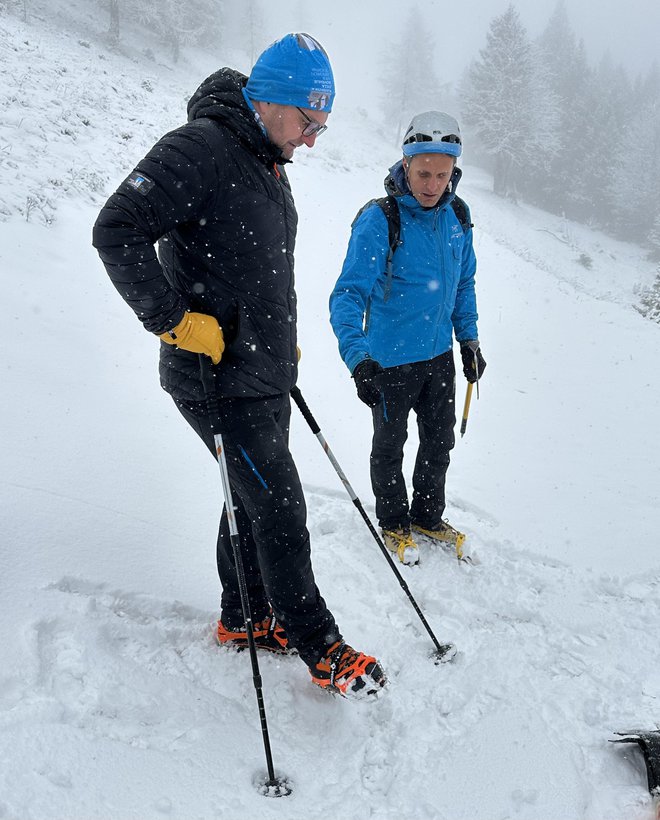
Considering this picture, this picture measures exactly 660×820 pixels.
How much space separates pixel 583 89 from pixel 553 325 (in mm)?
42293

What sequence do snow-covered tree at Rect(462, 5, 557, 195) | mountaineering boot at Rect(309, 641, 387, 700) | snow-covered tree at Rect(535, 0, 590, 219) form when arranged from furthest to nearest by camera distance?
snow-covered tree at Rect(535, 0, 590, 219)
snow-covered tree at Rect(462, 5, 557, 195)
mountaineering boot at Rect(309, 641, 387, 700)

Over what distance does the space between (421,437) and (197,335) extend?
2.32 m

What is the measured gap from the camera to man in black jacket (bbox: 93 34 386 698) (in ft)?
6.55

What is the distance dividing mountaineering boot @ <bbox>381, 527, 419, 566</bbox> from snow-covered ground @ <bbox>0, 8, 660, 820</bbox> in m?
0.09

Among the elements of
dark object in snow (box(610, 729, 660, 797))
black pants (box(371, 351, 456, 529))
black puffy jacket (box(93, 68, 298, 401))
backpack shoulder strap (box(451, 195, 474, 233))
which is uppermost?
backpack shoulder strap (box(451, 195, 474, 233))

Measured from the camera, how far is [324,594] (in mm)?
3451

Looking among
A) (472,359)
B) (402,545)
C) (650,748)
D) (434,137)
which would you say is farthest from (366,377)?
(650,748)

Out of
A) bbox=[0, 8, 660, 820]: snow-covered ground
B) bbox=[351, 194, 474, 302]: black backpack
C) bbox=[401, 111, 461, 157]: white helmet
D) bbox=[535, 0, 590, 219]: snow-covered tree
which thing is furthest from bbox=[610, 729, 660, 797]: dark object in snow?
bbox=[535, 0, 590, 219]: snow-covered tree

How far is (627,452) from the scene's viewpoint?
21.2 feet

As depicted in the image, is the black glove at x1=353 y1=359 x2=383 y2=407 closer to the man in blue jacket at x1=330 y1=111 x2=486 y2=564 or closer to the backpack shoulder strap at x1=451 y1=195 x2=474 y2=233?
the man in blue jacket at x1=330 y1=111 x2=486 y2=564

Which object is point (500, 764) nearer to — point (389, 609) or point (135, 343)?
point (389, 609)

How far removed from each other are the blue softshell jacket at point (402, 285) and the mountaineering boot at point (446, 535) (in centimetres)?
134

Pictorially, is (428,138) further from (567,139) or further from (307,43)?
(567,139)

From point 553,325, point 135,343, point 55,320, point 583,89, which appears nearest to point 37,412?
point 55,320
